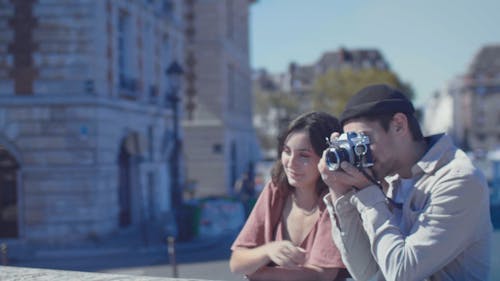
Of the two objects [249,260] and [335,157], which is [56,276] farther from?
[335,157]

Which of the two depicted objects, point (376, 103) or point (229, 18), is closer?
point (376, 103)

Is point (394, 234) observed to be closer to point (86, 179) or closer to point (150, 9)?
point (86, 179)

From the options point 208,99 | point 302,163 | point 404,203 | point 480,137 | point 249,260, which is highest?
point 208,99

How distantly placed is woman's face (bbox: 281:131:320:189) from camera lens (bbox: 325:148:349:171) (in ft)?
2.72

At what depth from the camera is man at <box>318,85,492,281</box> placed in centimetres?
237

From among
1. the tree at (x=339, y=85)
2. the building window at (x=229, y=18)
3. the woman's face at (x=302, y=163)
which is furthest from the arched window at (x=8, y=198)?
the tree at (x=339, y=85)

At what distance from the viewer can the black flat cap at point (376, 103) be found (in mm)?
2590

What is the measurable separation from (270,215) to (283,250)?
26 cm

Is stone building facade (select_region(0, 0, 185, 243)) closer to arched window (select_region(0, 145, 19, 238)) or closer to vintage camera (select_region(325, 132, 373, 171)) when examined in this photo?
arched window (select_region(0, 145, 19, 238))

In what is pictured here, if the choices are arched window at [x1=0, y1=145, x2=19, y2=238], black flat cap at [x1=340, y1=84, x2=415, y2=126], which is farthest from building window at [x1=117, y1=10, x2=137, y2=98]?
black flat cap at [x1=340, y1=84, x2=415, y2=126]

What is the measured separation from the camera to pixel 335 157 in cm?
249

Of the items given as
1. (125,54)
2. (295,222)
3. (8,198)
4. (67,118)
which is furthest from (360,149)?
(125,54)

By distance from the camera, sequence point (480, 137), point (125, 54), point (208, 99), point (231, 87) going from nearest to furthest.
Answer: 1. point (125, 54)
2. point (208, 99)
3. point (231, 87)
4. point (480, 137)

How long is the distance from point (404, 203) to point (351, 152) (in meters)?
0.31
